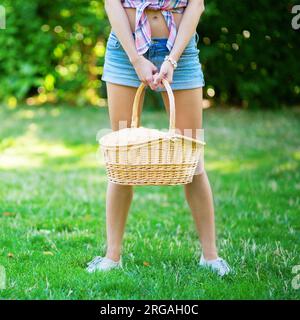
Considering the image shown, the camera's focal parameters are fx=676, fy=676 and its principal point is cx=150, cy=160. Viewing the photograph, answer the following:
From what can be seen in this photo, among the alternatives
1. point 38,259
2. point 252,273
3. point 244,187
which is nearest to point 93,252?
point 38,259

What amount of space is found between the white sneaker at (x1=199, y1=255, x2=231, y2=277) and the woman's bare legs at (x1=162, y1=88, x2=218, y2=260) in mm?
26

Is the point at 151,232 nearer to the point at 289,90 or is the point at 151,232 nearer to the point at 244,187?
the point at 244,187

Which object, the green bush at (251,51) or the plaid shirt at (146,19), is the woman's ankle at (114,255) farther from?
the green bush at (251,51)

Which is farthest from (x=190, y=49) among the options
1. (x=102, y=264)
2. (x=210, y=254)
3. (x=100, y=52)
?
(x=100, y=52)

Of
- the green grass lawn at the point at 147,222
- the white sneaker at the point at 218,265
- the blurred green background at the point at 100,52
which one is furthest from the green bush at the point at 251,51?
the white sneaker at the point at 218,265

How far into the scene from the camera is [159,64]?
10.9 ft

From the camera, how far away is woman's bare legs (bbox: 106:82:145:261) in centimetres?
335

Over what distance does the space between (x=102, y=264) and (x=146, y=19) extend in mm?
1258

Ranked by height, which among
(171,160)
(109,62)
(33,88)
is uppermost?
(109,62)

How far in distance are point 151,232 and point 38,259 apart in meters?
0.87

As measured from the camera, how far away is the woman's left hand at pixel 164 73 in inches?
124

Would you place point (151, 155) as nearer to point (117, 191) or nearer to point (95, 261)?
point (117, 191)

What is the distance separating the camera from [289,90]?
9.71m

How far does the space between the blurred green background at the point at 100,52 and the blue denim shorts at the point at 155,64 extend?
556 centimetres
